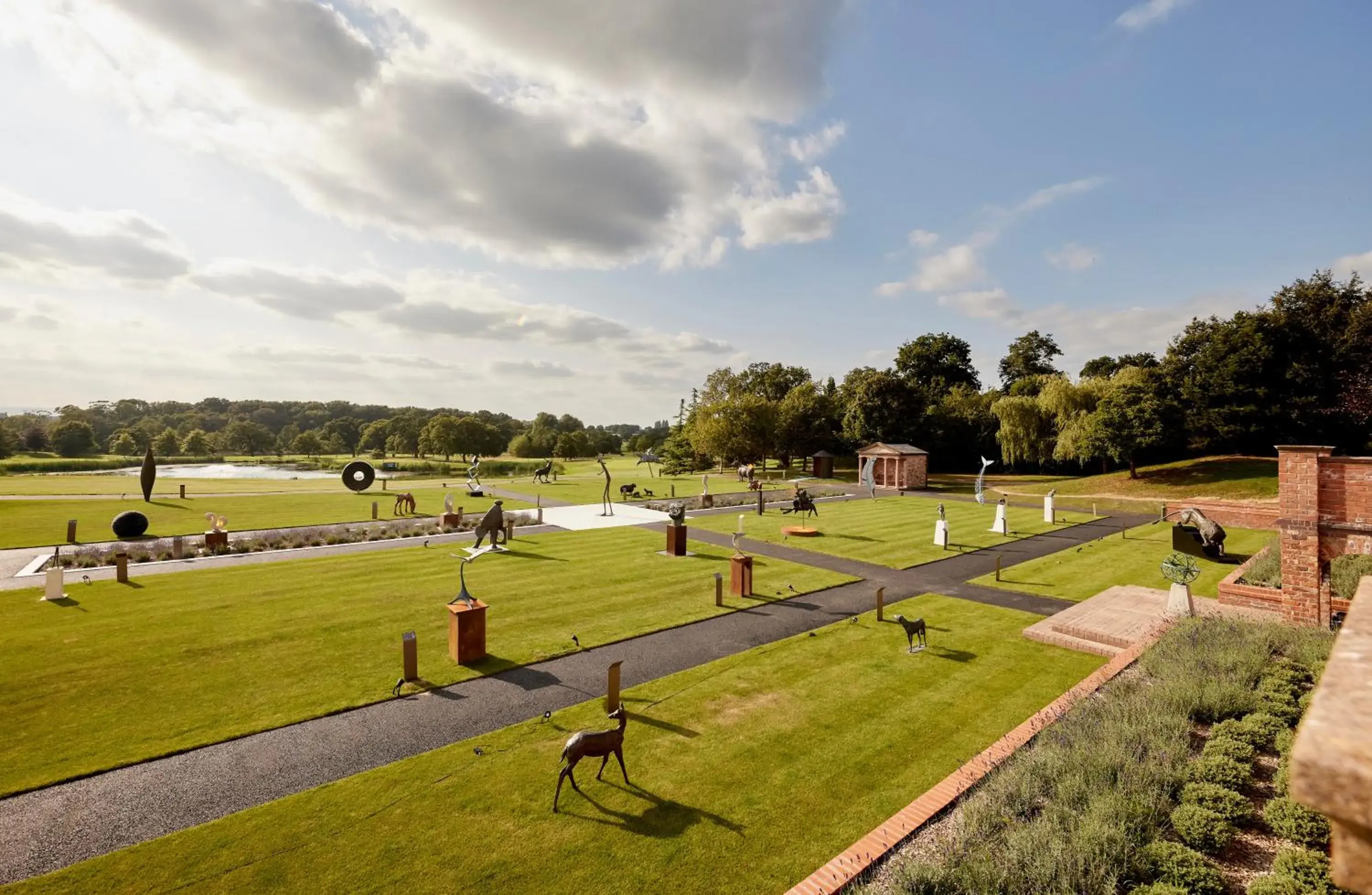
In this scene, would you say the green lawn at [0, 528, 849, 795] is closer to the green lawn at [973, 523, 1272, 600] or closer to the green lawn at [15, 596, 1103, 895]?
the green lawn at [15, 596, 1103, 895]

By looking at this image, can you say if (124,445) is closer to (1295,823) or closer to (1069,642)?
(1069,642)

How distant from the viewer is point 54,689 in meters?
11.8

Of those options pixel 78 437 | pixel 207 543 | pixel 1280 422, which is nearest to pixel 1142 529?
pixel 1280 422

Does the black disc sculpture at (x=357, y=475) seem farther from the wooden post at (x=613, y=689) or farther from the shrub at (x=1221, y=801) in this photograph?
the shrub at (x=1221, y=801)

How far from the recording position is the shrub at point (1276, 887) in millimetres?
5590

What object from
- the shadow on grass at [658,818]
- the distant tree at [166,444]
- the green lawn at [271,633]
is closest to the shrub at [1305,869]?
the shadow on grass at [658,818]

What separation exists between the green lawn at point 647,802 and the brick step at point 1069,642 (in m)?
1.82

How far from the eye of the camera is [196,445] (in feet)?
392

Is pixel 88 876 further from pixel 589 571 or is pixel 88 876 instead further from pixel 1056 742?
pixel 589 571

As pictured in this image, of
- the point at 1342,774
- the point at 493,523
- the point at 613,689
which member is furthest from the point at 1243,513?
the point at 1342,774

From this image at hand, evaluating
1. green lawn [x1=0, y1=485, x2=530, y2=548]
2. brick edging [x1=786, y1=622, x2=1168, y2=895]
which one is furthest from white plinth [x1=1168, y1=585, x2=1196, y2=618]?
green lawn [x1=0, y1=485, x2=530, y2=548]

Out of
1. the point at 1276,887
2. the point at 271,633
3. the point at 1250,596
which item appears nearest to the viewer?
the point at 1276,887

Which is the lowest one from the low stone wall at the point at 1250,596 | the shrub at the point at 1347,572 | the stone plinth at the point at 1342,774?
the low stone wall at the point at 1250,596

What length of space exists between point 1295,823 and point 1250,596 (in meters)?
12.0
